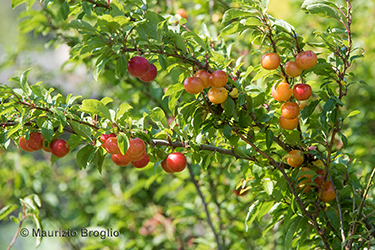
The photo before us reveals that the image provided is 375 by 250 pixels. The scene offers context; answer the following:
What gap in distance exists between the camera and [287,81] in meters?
1.08

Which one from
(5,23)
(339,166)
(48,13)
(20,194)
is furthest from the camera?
(5,23)

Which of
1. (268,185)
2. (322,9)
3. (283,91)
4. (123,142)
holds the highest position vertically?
(322,9)

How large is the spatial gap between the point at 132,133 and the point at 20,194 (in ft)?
6.05

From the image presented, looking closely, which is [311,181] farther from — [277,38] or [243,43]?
[243,43]

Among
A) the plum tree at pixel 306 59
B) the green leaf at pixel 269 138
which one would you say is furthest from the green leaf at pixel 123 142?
the plum tree at pixel 306 59

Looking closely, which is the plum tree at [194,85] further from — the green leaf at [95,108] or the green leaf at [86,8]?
the green leaf at [86,8]

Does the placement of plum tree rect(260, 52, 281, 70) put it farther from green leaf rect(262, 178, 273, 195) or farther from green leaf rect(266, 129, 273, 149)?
green leaf rect(262, 178, 273, 195)

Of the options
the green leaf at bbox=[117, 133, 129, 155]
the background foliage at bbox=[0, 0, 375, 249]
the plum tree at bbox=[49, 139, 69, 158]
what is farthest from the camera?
the background foliage at bbox=[0, 0, 375, 249]

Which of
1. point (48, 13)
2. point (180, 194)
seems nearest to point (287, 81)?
point (180, 194)

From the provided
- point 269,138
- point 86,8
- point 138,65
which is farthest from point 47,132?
point 269,138

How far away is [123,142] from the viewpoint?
934 mm

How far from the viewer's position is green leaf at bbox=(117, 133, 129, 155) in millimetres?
924

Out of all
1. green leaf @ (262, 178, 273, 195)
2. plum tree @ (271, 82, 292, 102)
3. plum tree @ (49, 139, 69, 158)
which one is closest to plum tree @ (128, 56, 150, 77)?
plum tree @ (49, 139, 69, 158)

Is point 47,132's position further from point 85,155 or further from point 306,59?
point 306,59
